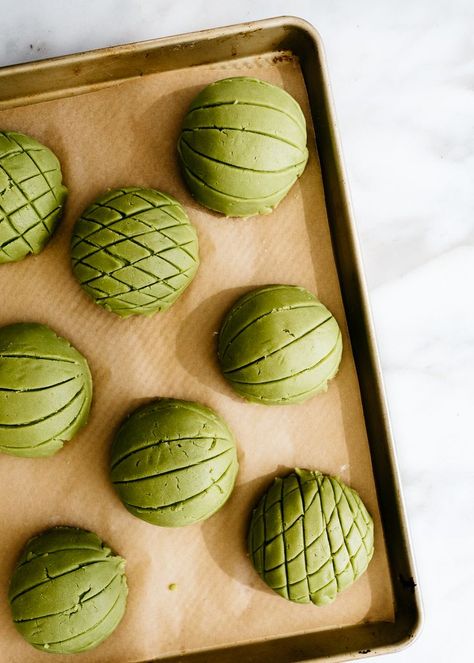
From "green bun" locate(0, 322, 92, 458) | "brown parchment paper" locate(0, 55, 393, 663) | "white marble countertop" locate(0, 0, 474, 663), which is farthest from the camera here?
"white marble countertop" locate(0, 0, 474, 663)

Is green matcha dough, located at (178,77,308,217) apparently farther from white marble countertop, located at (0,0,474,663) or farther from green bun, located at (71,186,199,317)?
white marble countertop, located at (0,0,474,663)

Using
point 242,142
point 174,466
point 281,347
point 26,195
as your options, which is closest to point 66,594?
point 174,466

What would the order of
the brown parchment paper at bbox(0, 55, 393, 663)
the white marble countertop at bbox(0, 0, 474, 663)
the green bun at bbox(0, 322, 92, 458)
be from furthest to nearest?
the white marble countertop at bbox(0, 0, 474, 663) < the brown parchment paper at bbox(0, 55, 393, 663) < the green bun at bbox(0, 322, 92, 458)

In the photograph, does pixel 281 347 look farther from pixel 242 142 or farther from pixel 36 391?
pixel 36 391

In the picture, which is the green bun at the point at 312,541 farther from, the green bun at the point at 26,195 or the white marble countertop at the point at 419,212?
the green bun at the point at 26,195

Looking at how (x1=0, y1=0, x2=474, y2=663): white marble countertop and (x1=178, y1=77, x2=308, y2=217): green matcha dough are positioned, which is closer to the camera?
(x1=178, y1=77, x2=308, y2=217): green matcha dough

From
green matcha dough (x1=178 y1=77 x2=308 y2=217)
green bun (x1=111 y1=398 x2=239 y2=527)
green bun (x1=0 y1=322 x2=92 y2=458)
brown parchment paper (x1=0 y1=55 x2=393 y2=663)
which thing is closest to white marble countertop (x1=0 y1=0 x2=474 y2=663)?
brown parchment paper (x1=0 y1=55 x2=393 y2=663)

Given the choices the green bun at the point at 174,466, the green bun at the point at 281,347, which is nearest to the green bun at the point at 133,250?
the green bun at the point at 281,347
